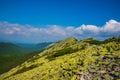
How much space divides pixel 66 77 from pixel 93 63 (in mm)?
6404

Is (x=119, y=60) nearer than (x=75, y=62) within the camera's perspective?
Yes

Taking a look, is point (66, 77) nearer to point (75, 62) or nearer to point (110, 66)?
point (75, 62)

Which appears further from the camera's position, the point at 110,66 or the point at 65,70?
the point at 65,70

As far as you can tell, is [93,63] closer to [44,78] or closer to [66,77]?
[66,77]

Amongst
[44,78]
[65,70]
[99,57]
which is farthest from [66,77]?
[99,57]

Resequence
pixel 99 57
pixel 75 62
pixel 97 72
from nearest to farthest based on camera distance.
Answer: pixel 97 72 < pixel 99 57 < pixel 75 62

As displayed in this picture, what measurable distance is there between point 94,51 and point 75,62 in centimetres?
578

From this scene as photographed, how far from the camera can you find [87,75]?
3512 cm

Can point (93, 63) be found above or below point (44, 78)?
above

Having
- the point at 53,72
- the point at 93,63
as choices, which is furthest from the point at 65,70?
the point at 93,63

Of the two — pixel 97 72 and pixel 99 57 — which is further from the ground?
pixel 99 57

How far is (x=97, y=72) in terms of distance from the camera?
35.0 m

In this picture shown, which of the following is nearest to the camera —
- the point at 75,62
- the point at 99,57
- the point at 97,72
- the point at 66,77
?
the point at 97,72

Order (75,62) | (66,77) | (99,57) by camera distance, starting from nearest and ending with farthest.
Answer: (66,77)
(99,57)
(75,62)
